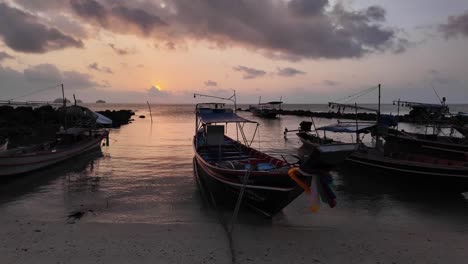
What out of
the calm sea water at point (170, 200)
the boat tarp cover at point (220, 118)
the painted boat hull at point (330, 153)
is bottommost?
the calm sea water at point (170, 200)

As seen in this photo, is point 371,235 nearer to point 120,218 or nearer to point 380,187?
point 380,187

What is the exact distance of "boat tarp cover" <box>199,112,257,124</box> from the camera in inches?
571

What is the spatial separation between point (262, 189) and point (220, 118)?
6.43 m

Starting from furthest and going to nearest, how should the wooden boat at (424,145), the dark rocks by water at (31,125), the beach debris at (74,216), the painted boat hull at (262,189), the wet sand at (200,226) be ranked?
1. the dark rocks by water at (31,125)
2. the wooden boat at (424,145)
3. the beach debris at (74,216)
4. the painted boat hull at (262,189)
5. the wet sand at (200,226)

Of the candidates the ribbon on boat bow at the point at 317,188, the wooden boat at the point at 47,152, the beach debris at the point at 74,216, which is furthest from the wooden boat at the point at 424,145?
the wooden boat at the point at 47,152

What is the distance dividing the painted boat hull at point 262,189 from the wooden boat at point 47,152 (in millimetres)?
9804

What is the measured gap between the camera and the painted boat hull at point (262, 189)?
29.0ft

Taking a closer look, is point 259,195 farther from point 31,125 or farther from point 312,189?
point 31,125

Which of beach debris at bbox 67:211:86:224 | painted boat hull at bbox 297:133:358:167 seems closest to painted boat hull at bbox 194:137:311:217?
painted boat hull at bbox 297:133:358:167

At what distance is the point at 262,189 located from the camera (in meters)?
9.22

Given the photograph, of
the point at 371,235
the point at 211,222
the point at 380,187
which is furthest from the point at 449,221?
the point at 211,222

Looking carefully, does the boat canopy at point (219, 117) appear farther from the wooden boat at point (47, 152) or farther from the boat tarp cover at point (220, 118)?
the wooden boat at point (47, 152)

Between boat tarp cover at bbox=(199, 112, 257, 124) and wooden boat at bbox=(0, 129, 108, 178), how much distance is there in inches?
330

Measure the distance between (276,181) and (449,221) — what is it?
5672 mm
